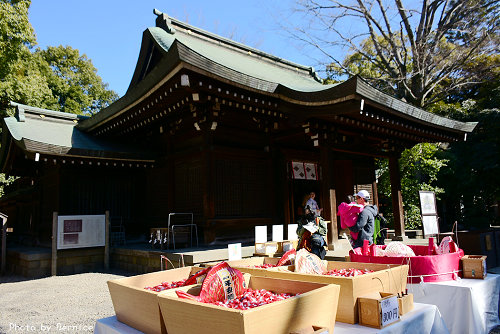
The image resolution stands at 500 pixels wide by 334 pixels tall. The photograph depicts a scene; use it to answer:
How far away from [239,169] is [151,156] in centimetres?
262

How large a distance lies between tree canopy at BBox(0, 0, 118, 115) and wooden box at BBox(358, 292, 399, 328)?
1497cm

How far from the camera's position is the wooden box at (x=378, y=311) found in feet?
5.83

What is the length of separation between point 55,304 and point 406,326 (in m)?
5.28

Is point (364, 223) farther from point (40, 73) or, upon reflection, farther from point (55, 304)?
point (40, 73)

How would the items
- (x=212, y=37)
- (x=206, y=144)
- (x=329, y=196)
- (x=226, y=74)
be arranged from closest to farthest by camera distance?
(x=226, y=74), (x=329, y=196), (x=206, y=144), (x=212, y=37)

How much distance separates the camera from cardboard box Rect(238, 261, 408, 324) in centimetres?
190

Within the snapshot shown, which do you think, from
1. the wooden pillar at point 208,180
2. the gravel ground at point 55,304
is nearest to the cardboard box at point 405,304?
the gravel ground at point 55,304

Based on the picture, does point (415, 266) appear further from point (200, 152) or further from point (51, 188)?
point (51, 188)

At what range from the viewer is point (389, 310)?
1.87m

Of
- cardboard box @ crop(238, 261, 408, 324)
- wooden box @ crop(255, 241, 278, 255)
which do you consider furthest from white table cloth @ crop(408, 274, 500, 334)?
wooden box @ crop(255, 241, 278, 255)

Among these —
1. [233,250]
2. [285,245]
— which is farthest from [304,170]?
[233,250]

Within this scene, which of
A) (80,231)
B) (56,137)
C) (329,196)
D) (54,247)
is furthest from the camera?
(56,137)

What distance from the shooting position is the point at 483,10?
1600cm

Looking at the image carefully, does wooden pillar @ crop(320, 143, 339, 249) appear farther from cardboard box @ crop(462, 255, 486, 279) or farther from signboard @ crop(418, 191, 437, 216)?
cardboard box @ crop(462, 255, 486, 279)
